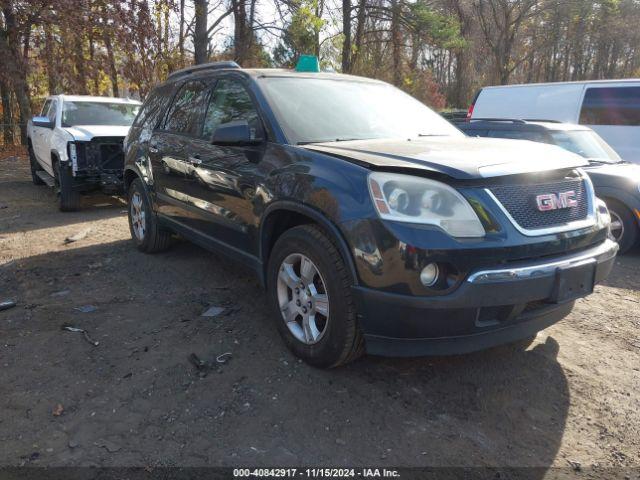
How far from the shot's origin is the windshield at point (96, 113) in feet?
28.7

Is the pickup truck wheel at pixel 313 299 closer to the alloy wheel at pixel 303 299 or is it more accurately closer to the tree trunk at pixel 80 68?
the alloy wheel at pixel 303 299

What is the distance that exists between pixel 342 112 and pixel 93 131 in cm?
578

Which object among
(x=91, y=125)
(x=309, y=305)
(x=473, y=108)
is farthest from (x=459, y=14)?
(x=309, y=305)

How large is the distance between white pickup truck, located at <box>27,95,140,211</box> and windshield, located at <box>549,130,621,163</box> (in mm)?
6398

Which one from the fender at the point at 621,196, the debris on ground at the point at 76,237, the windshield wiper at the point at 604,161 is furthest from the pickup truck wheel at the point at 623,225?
the debris on ground at the point at 76,237

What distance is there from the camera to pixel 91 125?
8680mm

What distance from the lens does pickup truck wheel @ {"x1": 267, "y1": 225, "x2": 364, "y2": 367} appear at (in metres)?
2.77

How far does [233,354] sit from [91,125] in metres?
6.82

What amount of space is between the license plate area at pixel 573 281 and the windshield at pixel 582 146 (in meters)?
4.38

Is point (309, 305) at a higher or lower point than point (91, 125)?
lower

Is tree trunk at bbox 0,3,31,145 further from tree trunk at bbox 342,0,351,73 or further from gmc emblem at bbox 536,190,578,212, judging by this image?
gmc emblem at bbox 536,190,578,212

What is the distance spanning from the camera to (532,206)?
2.67 metres

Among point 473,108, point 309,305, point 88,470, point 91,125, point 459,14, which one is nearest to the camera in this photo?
point 88,470

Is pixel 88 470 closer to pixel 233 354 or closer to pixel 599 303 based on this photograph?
pixel 233 354
